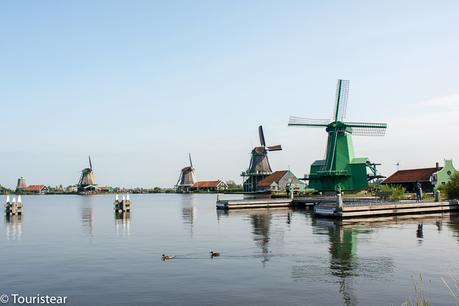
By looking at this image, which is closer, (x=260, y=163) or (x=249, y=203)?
(x=249, y=203)

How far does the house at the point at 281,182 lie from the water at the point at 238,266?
88027mm

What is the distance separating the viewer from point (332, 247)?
32000 millimetres

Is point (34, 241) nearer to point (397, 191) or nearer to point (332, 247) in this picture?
point (332, 247)

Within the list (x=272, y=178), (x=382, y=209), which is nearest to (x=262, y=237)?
(x=382, y=209)

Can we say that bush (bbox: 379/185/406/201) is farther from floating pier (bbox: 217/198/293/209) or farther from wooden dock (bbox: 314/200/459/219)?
floating pier (bbox: 217/198/293/209)

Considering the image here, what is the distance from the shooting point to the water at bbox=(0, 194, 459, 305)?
19594 mm

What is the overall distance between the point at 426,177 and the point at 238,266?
72.1 meters

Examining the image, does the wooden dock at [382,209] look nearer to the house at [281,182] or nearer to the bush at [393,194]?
the bush at [393,194]

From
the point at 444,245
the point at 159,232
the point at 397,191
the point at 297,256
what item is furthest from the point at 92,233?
the point at 397,191

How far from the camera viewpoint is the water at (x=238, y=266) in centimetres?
1959

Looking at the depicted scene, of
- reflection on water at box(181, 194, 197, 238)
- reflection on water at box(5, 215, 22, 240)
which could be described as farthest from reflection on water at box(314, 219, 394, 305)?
reflection on water at box(5, 215, 22, 240)

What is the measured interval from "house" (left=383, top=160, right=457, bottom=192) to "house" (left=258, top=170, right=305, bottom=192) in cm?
3964

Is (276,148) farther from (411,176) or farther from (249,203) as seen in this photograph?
(249,203)

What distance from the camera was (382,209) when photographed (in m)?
54.7
